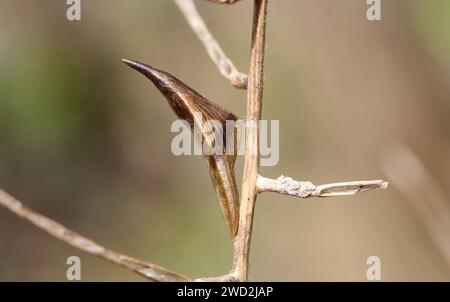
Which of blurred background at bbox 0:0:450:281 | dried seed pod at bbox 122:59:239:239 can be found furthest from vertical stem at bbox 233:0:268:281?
blurred background at bbox 0:0:450:281

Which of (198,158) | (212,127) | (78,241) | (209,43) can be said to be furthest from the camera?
(198,158)

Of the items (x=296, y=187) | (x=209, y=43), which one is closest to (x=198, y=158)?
(x=209, y=43)

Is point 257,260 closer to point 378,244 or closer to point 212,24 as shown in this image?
point 378,244

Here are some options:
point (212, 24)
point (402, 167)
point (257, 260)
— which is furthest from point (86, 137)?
point (402, 167)

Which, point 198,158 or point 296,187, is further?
point 198,158

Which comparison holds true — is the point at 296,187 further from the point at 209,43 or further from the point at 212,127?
the point at 209,43

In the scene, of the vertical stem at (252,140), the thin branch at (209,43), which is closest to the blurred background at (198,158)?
the thin branch at (209,43)
